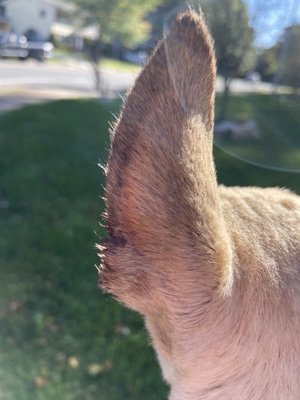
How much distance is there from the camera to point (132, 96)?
1.09 meters

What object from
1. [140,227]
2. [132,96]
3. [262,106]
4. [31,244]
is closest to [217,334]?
[140,227]

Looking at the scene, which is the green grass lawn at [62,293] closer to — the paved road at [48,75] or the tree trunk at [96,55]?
the tree trunk at [96,55]

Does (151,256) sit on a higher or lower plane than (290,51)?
lower

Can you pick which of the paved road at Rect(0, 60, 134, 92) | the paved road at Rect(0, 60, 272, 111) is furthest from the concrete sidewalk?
the paved road at Rect(0, 60, 134, 92)

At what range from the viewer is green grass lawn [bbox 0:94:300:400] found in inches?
164

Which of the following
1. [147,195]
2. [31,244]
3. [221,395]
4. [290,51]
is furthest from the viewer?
[31,244]

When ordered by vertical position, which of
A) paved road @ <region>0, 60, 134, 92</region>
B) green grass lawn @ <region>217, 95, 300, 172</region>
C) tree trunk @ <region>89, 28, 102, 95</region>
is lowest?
paved road @ <region>0, 60, 134, 92</region>

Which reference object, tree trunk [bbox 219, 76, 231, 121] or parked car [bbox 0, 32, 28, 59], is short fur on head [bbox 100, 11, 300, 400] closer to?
tree trunk [bbox 219, 76, 231, 121]

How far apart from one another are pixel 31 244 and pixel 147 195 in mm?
5024

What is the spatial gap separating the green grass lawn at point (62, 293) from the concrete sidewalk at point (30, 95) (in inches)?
181

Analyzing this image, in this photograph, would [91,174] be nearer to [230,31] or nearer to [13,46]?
[230,31]

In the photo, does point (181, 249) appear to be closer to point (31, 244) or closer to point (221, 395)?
point (221, 395)

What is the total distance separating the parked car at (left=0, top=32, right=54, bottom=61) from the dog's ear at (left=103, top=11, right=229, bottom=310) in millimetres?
16464

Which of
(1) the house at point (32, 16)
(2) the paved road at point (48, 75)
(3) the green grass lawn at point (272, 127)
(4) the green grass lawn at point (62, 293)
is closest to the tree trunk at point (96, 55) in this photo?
(1) the house at point (32, 16)
